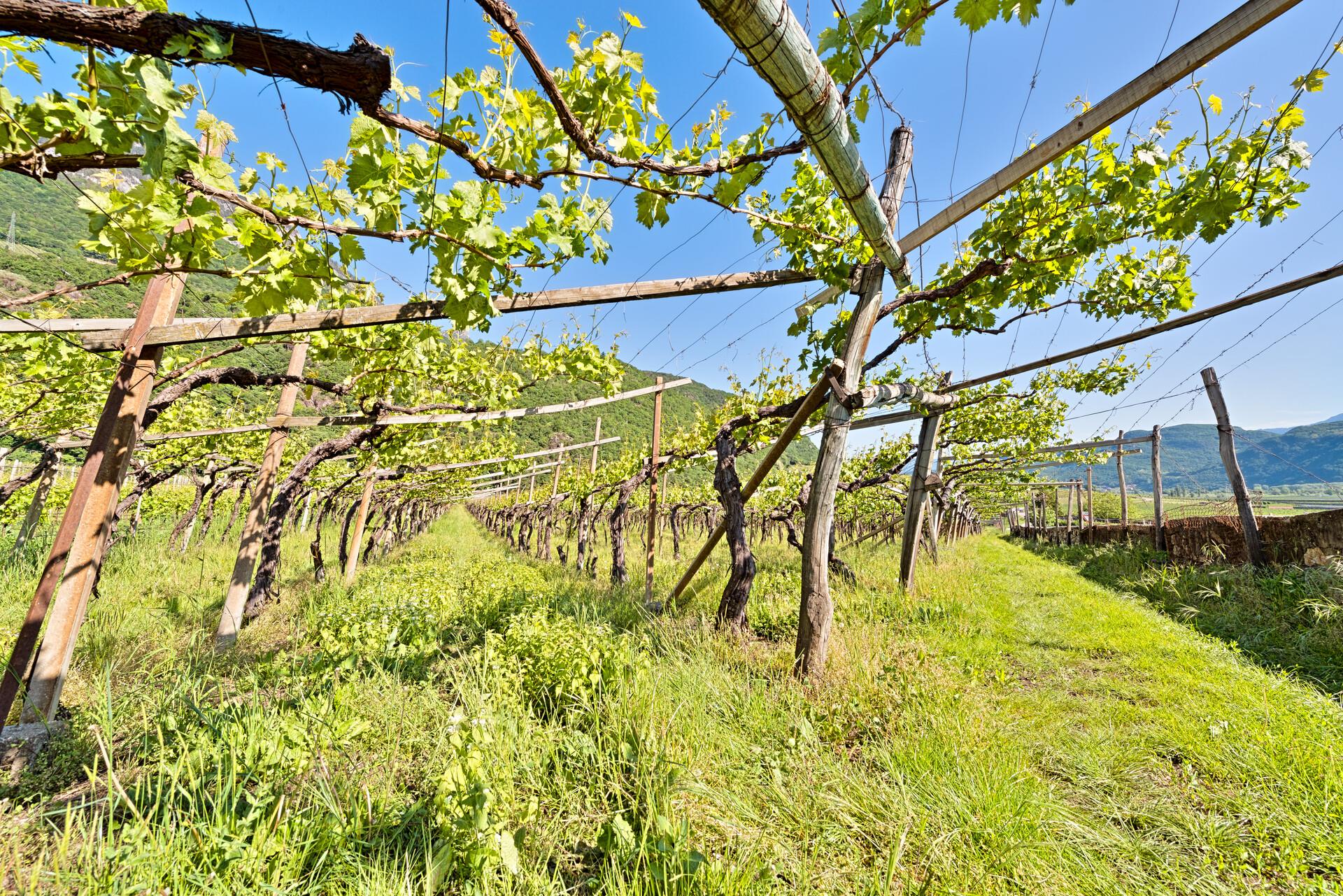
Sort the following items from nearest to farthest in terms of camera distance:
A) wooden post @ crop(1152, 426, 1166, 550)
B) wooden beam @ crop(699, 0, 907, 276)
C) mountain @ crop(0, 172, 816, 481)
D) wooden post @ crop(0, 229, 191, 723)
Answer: wooden beam @ crop(699, 0, 907, 276) → wooden post @ crop(0, 229, 191, 723) → wooden post @ crop(1152, 426, 1166, 550) → mountain @ crop(0, 172, 816, 481)

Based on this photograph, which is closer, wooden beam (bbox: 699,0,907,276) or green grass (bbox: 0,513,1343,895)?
wooden beam (bbox: 699,0,907,276)

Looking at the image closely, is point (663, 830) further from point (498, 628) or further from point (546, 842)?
point (498, 628)

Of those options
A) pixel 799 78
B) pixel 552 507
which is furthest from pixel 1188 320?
pixel 552 507

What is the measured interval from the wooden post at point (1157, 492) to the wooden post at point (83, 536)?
1667 cm

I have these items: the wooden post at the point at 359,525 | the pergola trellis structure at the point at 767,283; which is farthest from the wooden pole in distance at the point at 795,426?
the wooden post at the point at 359,525

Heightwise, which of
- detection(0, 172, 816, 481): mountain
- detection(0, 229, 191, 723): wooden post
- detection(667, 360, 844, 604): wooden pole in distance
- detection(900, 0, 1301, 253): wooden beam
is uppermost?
detection(0, 172, 816, 481): mountain

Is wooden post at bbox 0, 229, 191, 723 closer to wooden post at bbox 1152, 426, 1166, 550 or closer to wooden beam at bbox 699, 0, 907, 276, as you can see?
wooden beam at bbox 699, 0, 907, 276

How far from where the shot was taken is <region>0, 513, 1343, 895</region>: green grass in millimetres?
1938

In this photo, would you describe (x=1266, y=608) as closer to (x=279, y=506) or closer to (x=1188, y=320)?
(x=1188, y=320)

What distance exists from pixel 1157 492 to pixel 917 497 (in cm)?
982

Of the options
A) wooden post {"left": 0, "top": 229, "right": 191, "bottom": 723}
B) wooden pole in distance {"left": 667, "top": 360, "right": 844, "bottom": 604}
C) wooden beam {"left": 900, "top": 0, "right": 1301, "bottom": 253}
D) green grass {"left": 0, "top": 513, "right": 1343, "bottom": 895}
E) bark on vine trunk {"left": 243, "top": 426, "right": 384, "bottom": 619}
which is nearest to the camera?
wooden beam {"left": 900, "top": 0, "right": 1301, "bottom": 253}

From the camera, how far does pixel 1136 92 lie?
6.64 feet

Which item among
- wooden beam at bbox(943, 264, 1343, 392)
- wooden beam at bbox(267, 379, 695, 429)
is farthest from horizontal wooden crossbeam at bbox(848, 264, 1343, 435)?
wooden beam at bbox(267, 379, 695, 429)

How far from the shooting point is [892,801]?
234 centimetres
